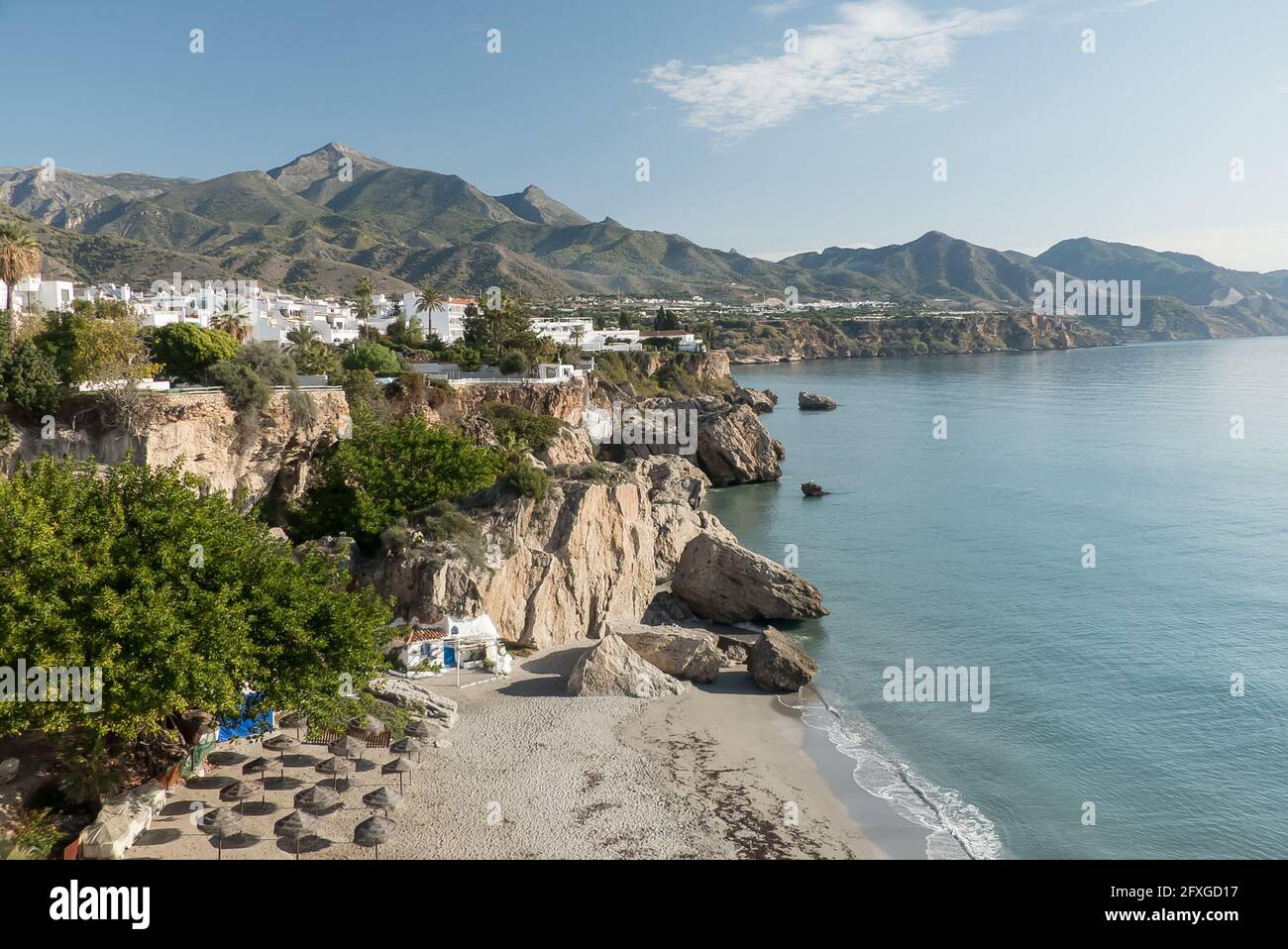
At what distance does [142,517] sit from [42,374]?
15404mm

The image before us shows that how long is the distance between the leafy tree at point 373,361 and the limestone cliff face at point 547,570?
15859 mm

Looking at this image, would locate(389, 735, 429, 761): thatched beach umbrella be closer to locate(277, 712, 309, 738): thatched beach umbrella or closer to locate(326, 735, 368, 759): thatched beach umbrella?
locate(326, 735, 368, 759): thatched beach umbrella

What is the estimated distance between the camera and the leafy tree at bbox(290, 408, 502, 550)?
2650cm

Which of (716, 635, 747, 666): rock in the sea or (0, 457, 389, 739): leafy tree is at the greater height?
(0, 457, 389, 739): leafy tree

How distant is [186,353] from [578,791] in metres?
25.4

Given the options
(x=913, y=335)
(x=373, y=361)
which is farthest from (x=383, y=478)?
(x=913, y=335)

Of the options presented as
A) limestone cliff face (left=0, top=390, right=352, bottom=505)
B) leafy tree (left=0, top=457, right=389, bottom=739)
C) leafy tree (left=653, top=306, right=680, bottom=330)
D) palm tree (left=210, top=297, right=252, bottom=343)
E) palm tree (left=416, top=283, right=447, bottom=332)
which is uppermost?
leafy tree (left=653, top=306, right=680, bottom=330)

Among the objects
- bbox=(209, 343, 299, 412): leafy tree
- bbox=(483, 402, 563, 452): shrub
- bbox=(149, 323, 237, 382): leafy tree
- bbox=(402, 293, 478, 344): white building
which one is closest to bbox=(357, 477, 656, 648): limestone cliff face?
bbox=(209, 343, 299, 412): leafy tree

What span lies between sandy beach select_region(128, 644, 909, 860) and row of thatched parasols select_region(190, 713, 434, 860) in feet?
0.67

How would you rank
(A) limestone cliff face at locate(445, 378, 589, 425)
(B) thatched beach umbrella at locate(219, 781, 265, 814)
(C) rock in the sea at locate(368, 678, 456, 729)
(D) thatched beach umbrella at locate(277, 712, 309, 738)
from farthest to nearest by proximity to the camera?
(A) limestone cliff face at locate(445, 378, 589, 425) → (C) rock in the sea at locate(368, 678, 456, 729) → (D) thatched beach umbrella at locate(277, 712, 309, 738) → (B) thatched beach umbrella at locate(219, 781, 265, 814)

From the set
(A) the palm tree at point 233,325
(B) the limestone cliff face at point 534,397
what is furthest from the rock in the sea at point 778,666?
(A) the palm tree at point 233,325

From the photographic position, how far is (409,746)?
57.3 feet
